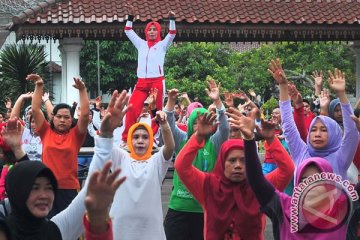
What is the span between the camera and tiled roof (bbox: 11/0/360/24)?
21.2m

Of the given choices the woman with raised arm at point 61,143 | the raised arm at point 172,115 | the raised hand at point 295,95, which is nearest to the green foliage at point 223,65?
the raised hand at point 295,95

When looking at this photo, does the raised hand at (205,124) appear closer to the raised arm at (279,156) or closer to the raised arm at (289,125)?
the raised arm at (279,156)

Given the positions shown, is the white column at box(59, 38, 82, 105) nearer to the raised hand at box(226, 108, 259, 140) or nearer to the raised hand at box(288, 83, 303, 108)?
the raised hand at box(288, 83, 303, 108)

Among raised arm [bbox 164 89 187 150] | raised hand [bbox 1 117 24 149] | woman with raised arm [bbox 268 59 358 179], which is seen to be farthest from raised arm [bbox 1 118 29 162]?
raised arm [bbox 164 89 187 150]

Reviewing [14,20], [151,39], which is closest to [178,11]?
[14,20]

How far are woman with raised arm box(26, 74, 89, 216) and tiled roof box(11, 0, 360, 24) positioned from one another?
1221 centimetres

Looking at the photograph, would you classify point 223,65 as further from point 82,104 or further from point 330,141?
point 330,141

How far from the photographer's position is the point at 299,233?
18.1ft

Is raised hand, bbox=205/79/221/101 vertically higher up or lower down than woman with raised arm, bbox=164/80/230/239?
higher up

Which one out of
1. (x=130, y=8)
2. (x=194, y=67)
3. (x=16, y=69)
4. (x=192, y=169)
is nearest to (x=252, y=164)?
(x=192, y=169)

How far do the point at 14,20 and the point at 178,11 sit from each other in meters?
4.05

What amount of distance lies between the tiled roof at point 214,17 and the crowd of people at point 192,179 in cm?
1204

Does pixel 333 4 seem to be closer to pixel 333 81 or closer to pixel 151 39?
pixel 151 39

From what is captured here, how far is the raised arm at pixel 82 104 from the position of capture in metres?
7.49
